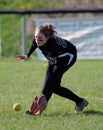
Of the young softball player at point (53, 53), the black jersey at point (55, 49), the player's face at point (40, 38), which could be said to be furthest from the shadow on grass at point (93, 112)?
the player's face at point (40, 38)

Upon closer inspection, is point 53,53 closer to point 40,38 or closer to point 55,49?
point 55,49

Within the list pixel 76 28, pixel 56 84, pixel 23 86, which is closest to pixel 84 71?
pixel 23 86

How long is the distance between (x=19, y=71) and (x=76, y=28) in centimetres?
433

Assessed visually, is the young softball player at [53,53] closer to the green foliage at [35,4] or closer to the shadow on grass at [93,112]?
the shadow on grass at [93,112]

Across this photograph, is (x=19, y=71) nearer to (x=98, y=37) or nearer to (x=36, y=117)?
(x=98, y=37)

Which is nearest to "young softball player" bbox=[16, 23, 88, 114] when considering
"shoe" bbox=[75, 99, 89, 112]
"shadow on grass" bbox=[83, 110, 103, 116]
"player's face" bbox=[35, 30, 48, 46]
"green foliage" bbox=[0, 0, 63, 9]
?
"player's face" bbox=[35, 30, 48, 46]

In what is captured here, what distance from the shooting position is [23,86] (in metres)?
11.3

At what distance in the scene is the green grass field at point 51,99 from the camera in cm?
747

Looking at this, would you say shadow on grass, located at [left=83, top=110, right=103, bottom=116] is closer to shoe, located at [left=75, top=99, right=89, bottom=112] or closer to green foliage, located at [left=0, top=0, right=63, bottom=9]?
shoe, located at [left=75, top=99, right=89, bottom=112]

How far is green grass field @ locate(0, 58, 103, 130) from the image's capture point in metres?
7.47

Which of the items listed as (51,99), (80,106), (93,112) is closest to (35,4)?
(51,99)

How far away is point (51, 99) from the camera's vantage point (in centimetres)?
962

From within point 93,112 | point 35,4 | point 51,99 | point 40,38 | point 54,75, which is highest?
point 40,38

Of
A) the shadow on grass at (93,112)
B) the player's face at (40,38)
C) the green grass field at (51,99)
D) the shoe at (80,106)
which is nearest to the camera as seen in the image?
the green grass field at (51,99)
